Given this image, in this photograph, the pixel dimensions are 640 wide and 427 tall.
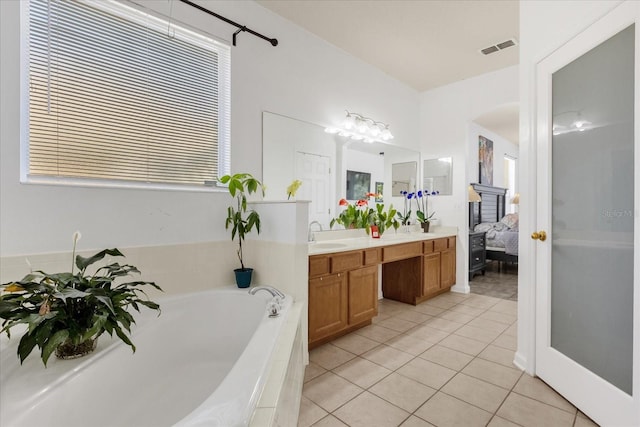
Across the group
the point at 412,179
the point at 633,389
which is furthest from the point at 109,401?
the point at 412,179

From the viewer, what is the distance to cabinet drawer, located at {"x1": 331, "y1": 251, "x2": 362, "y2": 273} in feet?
8.01

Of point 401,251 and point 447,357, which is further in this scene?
point 401,251

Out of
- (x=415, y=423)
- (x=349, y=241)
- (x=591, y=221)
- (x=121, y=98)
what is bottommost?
(x=415, y=423)

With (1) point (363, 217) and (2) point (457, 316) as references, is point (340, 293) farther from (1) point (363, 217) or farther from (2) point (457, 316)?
(2) point (457, 316)

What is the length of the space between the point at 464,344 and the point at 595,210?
144 cm

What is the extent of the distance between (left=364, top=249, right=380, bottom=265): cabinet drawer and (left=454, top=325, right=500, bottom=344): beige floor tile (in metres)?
0.97

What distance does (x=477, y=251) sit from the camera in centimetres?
466

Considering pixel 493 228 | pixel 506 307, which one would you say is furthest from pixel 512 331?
pixel 493 228

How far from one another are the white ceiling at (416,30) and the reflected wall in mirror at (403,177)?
1199 mm

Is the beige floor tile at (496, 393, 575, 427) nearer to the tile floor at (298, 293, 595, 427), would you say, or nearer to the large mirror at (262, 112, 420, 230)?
the tile floor at (298, 293, 595, 427)

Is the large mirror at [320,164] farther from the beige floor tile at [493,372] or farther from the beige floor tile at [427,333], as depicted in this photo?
the beige floor tile at [493,372]

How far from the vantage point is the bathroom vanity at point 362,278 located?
92.7 inches

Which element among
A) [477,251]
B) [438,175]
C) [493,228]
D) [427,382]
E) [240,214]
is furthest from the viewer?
[493,228]

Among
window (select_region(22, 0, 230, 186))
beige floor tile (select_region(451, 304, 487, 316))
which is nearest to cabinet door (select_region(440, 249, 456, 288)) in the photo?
beige floor tile (select_region(451, 304, 487, 316))
